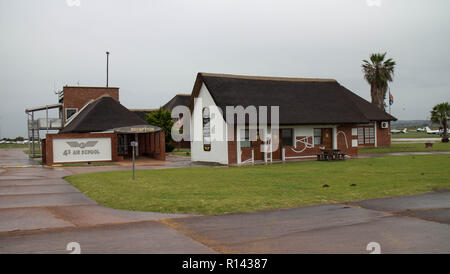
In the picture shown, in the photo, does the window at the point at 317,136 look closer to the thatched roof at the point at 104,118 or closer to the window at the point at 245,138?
the window at the point at 245,138

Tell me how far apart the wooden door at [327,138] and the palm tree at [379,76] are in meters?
23.2

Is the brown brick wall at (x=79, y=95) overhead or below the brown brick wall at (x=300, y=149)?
overhead

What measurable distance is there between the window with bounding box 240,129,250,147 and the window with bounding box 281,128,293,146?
9.33ft

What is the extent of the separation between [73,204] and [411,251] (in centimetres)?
860

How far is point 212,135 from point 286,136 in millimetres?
5101

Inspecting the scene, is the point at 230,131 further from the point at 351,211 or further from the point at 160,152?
the point at 351,211

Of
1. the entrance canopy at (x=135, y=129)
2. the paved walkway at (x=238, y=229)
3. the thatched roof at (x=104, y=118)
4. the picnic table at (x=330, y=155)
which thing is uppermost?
the thatched roof at (x=104, y=118)

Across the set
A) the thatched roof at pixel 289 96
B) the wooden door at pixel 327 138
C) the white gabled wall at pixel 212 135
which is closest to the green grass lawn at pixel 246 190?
the white gabled wall at pixel 212 135

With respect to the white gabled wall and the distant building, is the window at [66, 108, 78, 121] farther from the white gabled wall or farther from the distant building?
the white gabled wall

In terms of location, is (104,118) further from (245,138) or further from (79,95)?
(245,138)

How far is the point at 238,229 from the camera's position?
8.02 m

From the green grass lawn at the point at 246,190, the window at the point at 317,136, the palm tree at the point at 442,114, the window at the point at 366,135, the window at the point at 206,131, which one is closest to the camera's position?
the green grass lawn at the point at 246,190

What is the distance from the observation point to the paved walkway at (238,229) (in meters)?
6.68
